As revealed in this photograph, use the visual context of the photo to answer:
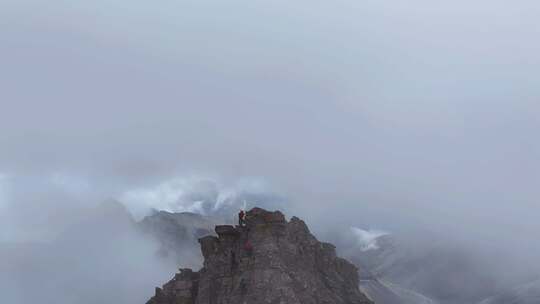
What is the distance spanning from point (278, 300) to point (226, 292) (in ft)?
40.1

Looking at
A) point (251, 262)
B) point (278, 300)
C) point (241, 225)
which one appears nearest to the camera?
point (278, 300)

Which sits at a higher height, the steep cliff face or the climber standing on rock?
the climber standing on rock

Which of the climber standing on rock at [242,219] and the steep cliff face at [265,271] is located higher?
the climber standing on rock at [242,219]

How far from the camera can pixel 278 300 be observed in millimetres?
130500

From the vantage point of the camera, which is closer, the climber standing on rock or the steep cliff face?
the steep cliff face

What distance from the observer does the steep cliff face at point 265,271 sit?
135 m

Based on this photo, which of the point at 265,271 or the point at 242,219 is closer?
the point at 265,271

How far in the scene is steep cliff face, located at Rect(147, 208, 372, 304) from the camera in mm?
134625

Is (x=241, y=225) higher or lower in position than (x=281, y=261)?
higher

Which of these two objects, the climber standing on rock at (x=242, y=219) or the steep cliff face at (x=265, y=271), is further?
the climber standing on rock at (x=242, y=219)

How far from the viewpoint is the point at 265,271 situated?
136375 millimetres

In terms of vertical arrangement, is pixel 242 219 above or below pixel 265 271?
above

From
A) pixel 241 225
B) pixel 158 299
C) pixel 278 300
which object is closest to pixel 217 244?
pixel 241 225

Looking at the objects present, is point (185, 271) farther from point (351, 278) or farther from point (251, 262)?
point (351, 278)
